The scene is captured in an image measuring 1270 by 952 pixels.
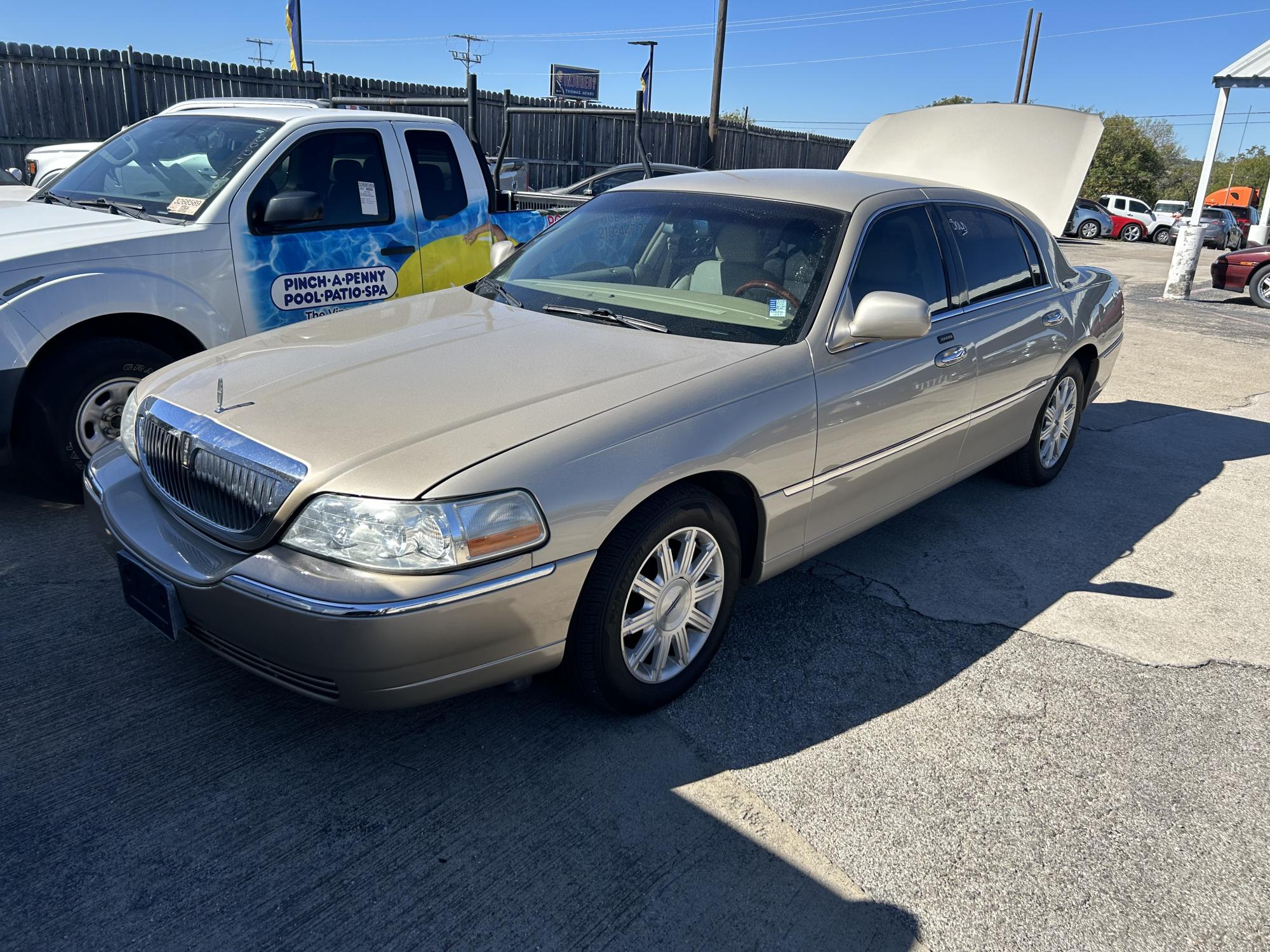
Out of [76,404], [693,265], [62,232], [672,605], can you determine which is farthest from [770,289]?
[62,232]

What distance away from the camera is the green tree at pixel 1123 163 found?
4894cm

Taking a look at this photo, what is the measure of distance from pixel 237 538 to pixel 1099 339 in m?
4.88

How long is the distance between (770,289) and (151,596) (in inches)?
91.7

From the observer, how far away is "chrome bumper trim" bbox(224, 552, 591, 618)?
7.68 feet

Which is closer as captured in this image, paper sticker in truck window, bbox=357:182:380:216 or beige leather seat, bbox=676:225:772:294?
beige leather seat, bbox=676:225:772:294

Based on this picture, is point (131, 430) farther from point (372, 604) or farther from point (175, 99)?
point (175, 99)

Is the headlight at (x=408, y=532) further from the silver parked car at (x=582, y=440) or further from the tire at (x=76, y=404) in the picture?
the tire at (x=76, y=404)

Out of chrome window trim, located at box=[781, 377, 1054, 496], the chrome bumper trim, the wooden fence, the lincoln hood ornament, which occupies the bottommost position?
the chrome bumper trim

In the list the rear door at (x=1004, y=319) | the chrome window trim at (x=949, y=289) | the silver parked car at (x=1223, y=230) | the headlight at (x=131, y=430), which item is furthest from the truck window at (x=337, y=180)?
the silver parked car at (x=1223, y=230)

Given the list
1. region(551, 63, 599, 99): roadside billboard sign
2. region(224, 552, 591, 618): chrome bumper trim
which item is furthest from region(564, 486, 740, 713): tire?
region(551, 63, 599, 99): roadside billboard sign

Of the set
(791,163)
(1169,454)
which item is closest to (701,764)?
(1169,454)

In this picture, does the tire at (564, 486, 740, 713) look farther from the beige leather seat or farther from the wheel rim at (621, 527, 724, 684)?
the beige leather seat

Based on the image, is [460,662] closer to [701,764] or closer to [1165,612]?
[701,764]

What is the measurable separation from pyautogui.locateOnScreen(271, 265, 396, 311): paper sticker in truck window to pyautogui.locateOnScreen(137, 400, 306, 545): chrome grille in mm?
2104
